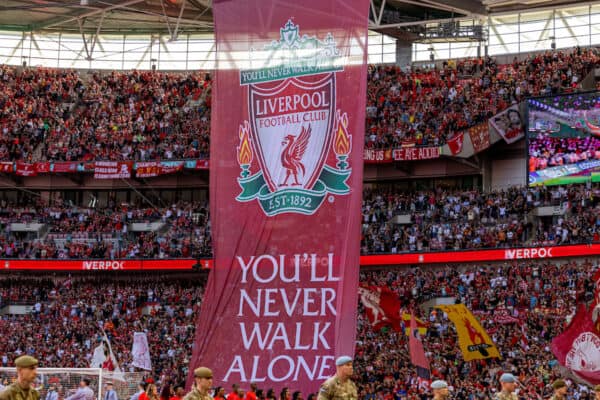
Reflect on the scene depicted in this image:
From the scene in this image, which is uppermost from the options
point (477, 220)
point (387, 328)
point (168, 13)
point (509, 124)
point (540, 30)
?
point (168, 13)

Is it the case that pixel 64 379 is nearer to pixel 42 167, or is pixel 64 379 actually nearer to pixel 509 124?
pixel 509 124

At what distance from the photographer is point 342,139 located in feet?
76.3

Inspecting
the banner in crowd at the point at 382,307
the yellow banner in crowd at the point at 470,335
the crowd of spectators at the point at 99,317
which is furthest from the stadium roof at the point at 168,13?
the yellow banner in crowd at the point at 470,335

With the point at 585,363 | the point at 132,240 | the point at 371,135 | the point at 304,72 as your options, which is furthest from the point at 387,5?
the point at 585,363

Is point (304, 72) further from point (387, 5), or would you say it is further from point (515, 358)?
point (387, 5)

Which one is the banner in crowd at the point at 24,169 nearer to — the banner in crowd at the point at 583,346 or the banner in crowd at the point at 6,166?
the banner in crowd at the point at 6,166

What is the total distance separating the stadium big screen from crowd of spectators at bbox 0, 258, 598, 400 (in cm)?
421

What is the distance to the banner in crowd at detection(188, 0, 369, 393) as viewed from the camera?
74.9ft

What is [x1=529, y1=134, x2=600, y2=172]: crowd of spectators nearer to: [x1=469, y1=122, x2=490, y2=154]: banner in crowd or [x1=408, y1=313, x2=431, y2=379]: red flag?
[x1=469, y1=122, x2=490, y2=154]: banner in crowd

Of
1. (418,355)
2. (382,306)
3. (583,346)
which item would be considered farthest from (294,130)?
(382,306)

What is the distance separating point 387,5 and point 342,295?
33237 millimetres

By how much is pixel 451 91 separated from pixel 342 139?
32.9 metres

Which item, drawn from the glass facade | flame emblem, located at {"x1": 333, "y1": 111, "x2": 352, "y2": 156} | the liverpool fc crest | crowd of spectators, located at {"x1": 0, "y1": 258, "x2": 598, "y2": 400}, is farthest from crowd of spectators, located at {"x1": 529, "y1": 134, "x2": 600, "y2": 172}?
flame emblem, located at {"x1": 333, "y1": 111, "x2": 352, "y2": 156}

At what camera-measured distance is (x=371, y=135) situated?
55594mm
